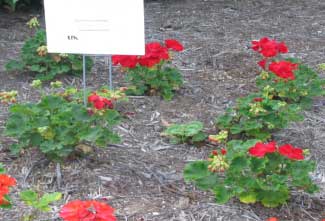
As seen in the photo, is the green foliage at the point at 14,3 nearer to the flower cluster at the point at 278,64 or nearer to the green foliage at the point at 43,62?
the green foliage at the point at 43,62

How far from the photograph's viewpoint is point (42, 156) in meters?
3.71

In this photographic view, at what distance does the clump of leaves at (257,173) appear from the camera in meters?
3.14

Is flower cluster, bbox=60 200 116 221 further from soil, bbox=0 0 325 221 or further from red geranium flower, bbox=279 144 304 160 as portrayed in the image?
red geranium flower, bbox=279 144 304 160

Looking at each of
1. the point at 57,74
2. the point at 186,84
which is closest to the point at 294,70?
the point at 186,84

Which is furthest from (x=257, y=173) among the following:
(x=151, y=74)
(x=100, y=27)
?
(x=151, y=74)

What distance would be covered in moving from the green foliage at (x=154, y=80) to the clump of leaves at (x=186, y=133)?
0.58 metres

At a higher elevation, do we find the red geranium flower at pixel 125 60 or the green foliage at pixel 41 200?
the red geranium flower at pixel 125 60

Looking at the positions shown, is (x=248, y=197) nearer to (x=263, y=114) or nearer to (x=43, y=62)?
(x=263, y=114)

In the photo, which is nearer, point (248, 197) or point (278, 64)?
point (248, 197)

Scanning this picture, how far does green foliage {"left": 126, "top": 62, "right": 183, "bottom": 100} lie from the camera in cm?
461

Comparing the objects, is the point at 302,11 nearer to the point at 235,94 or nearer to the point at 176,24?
the point at 176,24

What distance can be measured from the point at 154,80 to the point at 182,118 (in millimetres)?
374

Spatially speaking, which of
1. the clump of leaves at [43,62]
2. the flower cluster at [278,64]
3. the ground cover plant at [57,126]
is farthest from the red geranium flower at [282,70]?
the clump of leaves at [43,62]

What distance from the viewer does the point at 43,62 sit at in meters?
4.91
